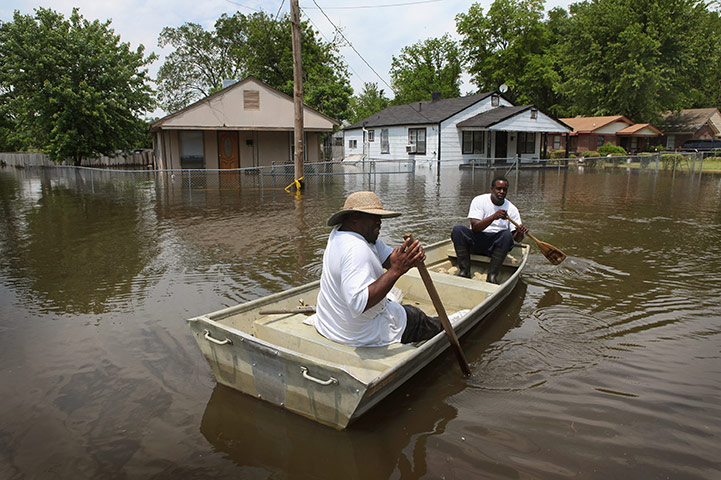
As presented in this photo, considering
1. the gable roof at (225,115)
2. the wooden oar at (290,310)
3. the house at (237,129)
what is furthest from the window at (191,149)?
the wooden oar at (290,310)

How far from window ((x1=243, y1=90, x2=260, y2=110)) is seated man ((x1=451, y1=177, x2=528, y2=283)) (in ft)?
71.0

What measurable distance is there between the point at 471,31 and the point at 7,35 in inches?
1582

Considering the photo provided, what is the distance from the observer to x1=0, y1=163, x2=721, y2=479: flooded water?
358 cm

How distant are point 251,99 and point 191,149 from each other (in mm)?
4209

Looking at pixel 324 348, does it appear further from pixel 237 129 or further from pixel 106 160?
pixel 106 160

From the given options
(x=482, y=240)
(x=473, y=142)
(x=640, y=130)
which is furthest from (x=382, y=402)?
(x=640, y=130)

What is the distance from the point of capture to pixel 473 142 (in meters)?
35.0

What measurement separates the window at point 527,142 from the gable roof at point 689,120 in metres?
22.4

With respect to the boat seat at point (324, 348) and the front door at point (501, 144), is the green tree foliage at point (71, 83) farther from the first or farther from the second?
the boat seat at point (324, 348)

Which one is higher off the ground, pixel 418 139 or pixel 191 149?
pixel 418 139

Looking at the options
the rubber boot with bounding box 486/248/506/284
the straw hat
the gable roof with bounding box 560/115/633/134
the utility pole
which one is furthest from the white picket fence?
the straw hat

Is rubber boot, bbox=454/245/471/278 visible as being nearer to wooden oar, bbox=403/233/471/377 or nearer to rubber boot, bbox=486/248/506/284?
rubber boot, bbox=486/248/506/284

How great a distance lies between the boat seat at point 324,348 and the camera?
4.09 m

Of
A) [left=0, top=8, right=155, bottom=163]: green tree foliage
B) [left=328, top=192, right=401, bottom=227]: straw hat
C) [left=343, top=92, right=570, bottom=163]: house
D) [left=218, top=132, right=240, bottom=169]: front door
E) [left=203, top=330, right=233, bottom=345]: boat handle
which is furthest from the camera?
[left=343, top=92, right=570, bottom=163]: house
